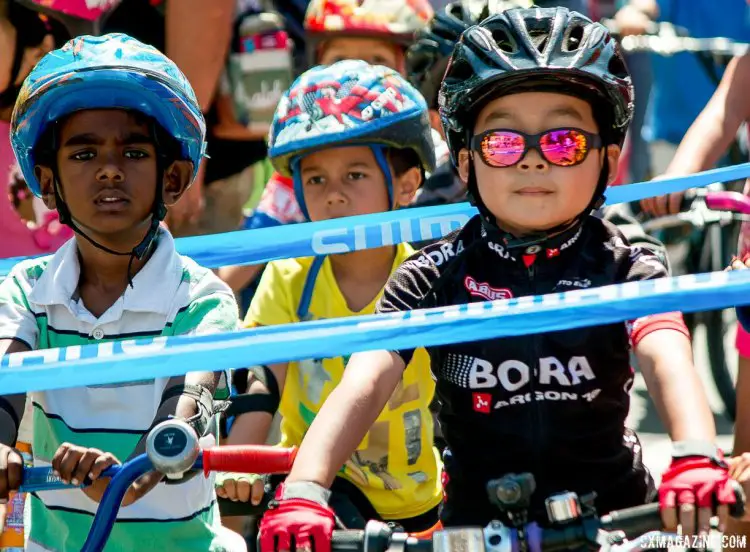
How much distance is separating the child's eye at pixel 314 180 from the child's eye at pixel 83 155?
155cm

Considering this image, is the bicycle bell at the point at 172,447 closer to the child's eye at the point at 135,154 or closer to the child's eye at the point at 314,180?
the child's eye at the point at 135,154

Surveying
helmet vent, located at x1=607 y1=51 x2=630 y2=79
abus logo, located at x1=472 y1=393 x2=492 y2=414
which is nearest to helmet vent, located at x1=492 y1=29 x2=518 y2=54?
helmet vent, located at x1=607 y1=51 x2=630 y2=79

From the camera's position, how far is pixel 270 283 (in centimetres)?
543

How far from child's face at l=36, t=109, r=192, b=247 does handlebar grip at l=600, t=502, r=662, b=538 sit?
1799 mm

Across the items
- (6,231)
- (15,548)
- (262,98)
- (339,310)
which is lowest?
(15,548)

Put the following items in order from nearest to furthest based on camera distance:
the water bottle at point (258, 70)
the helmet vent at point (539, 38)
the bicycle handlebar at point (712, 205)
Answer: the helmet vent at point (539, 38), the bicycle handlebar at point (712, 205), the water bottle at point (258, 70)

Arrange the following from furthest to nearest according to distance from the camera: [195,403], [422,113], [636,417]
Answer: [636,417], [422,113], [195,403]

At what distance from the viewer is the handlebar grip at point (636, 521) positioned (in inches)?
120

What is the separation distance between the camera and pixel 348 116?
18.3ft

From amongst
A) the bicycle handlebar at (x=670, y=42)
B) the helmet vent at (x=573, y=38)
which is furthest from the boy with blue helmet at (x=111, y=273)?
the bicycle handlebar at (x=670, y=42)

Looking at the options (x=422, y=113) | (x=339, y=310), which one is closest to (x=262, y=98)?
(x=422, y=113)

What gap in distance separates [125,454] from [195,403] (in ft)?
1.36

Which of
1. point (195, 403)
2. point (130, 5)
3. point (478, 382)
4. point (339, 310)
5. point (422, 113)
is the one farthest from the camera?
point (130, 5)

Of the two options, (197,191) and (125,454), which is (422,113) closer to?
(197,191)
